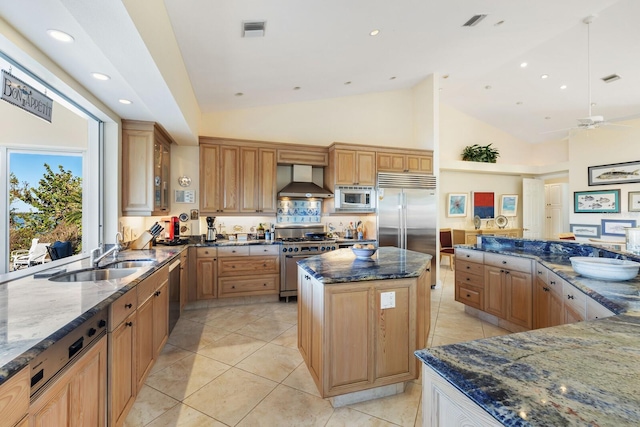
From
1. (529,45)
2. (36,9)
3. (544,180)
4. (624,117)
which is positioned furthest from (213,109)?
(544,180)

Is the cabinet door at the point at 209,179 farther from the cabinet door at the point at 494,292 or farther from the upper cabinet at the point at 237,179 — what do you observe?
the cabinet door at the point at 494,292

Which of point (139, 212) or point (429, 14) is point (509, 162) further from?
point (139, 212)

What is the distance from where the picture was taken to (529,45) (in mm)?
4281

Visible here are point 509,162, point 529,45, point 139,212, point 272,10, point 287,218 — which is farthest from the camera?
point 509,162

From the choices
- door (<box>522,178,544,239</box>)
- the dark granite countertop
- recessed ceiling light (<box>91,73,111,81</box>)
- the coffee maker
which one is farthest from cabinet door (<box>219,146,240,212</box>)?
door (<box>522,178,544,239</box>)

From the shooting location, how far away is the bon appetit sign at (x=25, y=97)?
172cm

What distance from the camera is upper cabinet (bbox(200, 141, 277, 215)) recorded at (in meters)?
4.22

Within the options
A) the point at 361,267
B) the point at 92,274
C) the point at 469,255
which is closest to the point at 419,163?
the point at 469,255

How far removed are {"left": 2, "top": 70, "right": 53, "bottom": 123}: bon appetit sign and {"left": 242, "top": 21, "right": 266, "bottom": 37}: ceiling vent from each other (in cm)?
168

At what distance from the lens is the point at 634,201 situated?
595 centimetres

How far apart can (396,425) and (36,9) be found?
317 centimetres

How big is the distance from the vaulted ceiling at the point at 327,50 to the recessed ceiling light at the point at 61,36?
44 mm

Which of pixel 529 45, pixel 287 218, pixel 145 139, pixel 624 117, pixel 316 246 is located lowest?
pixel 316 246

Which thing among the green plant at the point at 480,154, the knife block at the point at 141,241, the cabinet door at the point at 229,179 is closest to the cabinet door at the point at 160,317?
the knife block at the point at 141,241
